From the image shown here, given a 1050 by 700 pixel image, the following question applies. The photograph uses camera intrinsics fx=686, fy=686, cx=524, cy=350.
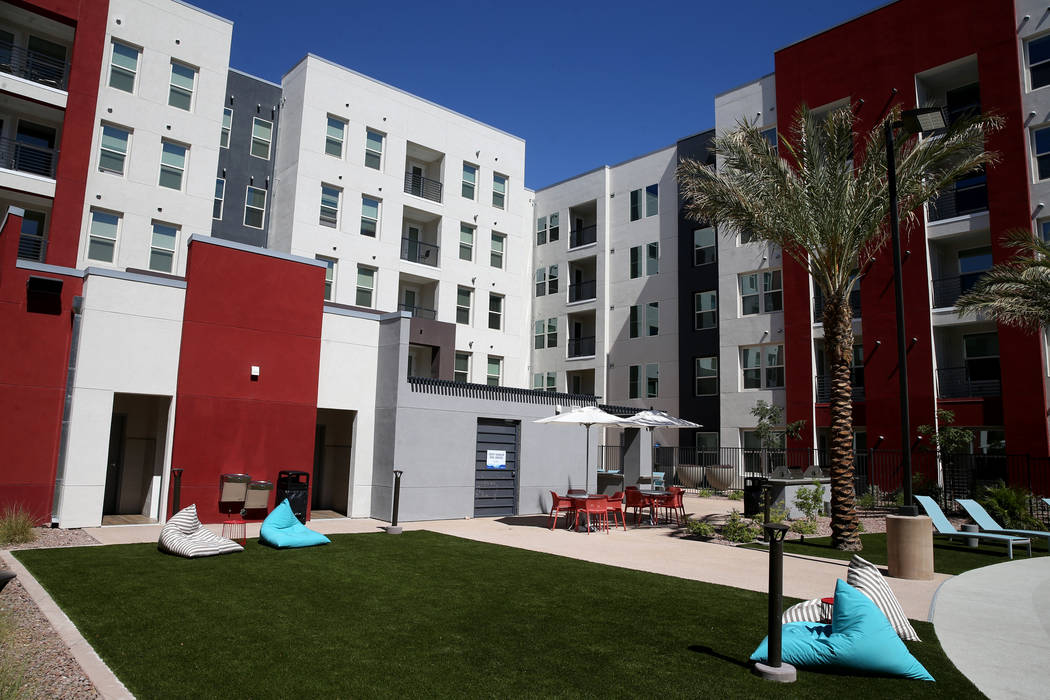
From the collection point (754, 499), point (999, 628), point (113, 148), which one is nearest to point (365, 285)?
point (113, 148)

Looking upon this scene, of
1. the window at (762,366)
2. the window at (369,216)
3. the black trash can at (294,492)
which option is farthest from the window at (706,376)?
the black trash can at (294,492)

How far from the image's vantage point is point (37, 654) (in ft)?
20.1

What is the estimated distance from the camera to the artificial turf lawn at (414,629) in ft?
18.9

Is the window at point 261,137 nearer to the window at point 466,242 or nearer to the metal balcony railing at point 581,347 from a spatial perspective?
the window at point 466,242

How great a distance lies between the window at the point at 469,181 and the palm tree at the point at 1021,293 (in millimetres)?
21692

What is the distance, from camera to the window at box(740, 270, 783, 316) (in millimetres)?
32750

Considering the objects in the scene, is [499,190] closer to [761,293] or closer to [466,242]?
[466,242]

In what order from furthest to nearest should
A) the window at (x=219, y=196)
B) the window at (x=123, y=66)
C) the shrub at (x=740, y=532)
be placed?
the window at (x=219, y=196)
the window at (x=123, y=66)
the shrub at (x=740, y=532)

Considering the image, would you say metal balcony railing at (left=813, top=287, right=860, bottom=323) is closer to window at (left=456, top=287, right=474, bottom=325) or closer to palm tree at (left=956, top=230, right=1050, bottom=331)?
palm tree at (left=956, top=230, right=1050, bottom=331)

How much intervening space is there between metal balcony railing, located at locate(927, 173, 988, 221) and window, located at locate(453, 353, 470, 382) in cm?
2068

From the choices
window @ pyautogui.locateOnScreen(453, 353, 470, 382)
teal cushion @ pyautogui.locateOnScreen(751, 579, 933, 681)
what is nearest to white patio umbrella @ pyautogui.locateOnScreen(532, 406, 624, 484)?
teal cushion @ pyautogui.locateOnScreen(751, 579, 933, 681)

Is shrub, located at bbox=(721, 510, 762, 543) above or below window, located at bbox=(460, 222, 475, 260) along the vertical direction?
below

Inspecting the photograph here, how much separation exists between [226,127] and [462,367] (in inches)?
575

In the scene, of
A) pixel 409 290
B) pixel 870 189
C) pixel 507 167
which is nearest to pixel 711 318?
pixel 507 167
